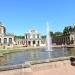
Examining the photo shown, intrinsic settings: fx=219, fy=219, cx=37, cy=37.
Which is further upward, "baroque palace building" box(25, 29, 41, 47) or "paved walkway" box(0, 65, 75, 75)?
"baroque palace building" box(25, 29, 41, 47)

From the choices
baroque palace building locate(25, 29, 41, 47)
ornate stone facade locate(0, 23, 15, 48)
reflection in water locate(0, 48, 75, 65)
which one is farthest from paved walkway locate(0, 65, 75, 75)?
baroque palace building locate(25, 29, 41, 47)

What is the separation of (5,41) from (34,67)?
67.4 metres

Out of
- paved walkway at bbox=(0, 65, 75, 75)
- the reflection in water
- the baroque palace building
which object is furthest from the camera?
the baroque palace building

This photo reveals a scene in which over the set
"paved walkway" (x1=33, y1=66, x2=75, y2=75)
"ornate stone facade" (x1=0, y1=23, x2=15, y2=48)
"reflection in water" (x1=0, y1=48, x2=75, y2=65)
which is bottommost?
"paved walkway" (x1=33, y1=66, x2=75, y2=75)

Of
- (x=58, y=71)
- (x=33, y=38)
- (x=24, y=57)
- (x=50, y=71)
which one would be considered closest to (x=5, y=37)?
(x=33, y=38)

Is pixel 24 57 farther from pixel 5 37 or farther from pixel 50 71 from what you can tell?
pixel 5 37

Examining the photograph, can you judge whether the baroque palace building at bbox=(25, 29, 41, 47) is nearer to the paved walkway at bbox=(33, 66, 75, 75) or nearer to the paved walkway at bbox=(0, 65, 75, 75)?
the paved walkway at bbox=(0, 65, 75, 75)

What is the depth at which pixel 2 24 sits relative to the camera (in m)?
80.9

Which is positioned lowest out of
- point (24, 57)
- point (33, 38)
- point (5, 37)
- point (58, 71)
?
point (58, 71)

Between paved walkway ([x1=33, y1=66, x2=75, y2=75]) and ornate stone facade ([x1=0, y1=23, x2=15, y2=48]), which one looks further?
ornate stone facade ([x1=0, y1=23, x2=15, y2=48])

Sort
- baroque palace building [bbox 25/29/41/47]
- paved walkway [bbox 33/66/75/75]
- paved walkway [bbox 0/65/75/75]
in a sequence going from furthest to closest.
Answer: baroque palace building [bbox 25/29/41/47] → paved walkway [bbox 33/66/75/75] → paved walkway [bbox 0/65/75/75]

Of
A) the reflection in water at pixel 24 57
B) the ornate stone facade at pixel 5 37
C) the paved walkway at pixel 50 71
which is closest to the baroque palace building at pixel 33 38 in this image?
the ornate stone facade at pixel 5 37

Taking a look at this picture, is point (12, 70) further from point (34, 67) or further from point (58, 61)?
point (58, 61)

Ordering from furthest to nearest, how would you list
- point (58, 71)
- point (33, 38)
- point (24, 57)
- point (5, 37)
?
1. point (33, 38)
2. point (5, 37)
3. point (24, 57)
4. point (58, 71)
